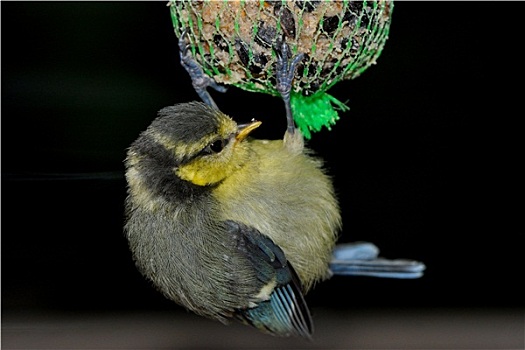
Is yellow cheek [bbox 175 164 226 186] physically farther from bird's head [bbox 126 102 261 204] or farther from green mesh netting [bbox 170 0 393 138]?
green mesh netting [bbox 170 0 393 138]

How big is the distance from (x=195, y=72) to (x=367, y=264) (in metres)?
0.83

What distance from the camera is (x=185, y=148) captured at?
1.77 metres

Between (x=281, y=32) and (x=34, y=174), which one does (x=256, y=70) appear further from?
(x=34, y=174)

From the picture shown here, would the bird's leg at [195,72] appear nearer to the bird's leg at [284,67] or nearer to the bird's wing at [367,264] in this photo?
the bird's leg at [284,67]

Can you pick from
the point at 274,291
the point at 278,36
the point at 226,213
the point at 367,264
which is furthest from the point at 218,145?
the point at 367,264

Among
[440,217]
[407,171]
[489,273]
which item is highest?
[407,171]

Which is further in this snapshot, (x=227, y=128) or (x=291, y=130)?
(x=291, y=130)

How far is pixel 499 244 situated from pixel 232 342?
1.29 meters

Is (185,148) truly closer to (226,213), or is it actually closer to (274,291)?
(226,213)

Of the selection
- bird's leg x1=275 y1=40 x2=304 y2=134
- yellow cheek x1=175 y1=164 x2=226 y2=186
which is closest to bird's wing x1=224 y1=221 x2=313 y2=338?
yellow cheek x1=175 y1=164 x2=226 y2=186

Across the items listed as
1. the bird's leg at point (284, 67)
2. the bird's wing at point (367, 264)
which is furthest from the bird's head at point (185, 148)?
the bird's wing at point (367, 264)

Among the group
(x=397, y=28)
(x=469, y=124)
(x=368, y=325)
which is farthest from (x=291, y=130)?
(x=368, y=325)

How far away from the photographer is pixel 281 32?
1.83 meters

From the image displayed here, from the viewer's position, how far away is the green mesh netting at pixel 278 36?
1.82 m
